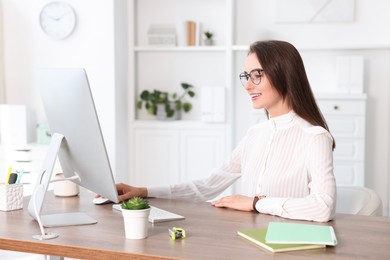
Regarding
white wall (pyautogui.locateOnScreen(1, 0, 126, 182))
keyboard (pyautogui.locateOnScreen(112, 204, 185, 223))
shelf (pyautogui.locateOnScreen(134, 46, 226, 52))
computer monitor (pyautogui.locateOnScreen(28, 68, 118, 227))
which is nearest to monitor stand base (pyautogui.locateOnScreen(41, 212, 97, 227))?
computer monitor (pyautogui.locateOnScreen(28, 68, 118, 227))

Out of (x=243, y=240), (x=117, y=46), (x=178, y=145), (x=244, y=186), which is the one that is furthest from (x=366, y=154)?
(x=243, y=240)

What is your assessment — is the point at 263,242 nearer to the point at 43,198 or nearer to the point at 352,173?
the point at 43,198

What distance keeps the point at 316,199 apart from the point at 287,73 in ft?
1.70

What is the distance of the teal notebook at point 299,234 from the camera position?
1687 mm

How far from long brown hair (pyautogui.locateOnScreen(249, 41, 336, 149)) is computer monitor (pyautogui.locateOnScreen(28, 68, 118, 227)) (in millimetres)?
720

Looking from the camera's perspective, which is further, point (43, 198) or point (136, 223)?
point (43, 198)

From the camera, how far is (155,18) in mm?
5391

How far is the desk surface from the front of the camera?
5.43 feet

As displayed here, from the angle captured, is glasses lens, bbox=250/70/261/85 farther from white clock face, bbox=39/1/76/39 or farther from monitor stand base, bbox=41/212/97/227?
white clock face, bbox=39/1/76/39

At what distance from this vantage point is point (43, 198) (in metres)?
1.96

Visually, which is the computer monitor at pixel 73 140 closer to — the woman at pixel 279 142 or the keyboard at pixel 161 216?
the keyboard at pixel 161 216

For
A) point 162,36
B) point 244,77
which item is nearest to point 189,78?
point 162,36

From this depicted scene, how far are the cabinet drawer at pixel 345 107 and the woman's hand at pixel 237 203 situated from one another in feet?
8.99

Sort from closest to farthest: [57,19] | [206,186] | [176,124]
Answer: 1. [206,186]
2. [57,19]
3. [176,124]
